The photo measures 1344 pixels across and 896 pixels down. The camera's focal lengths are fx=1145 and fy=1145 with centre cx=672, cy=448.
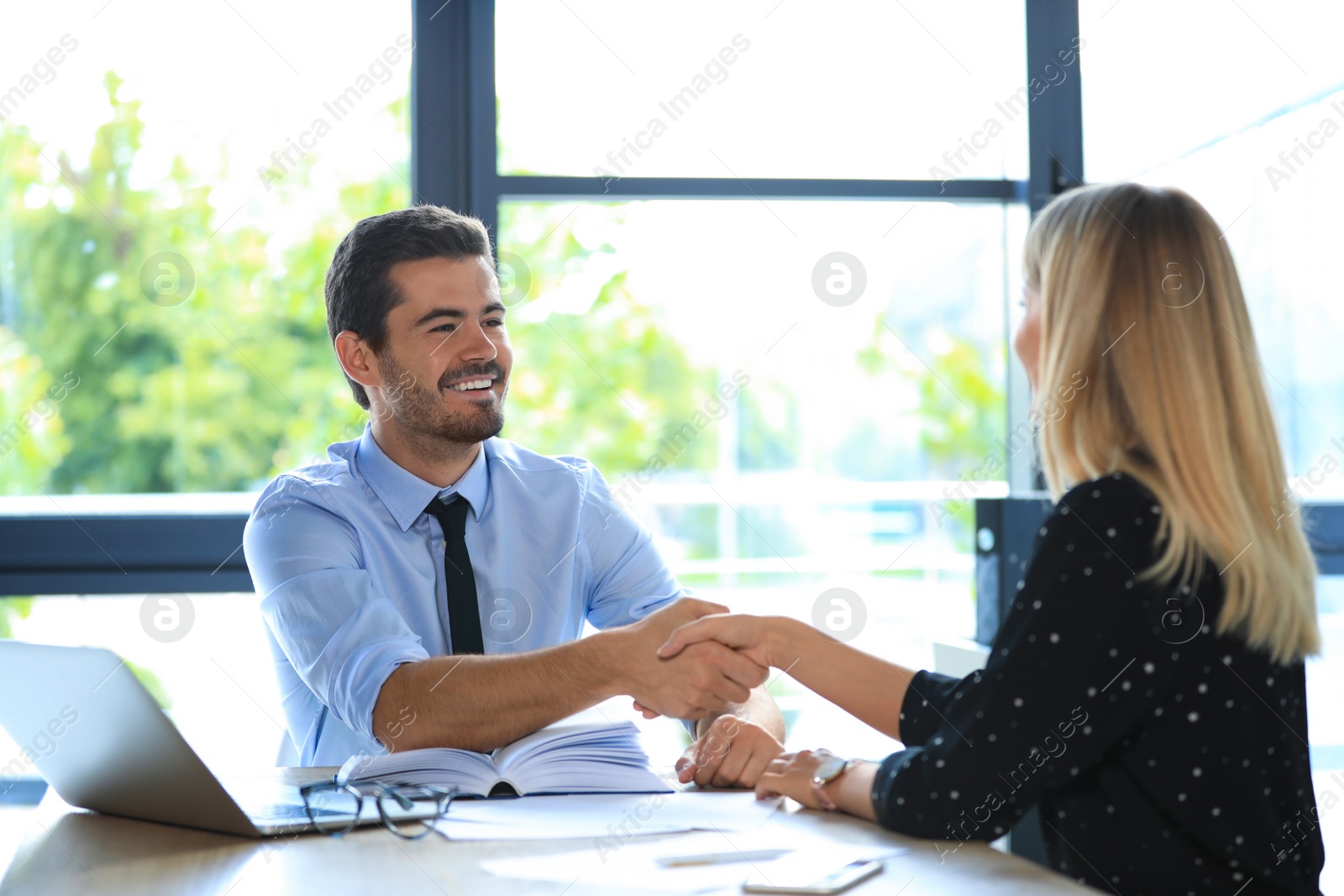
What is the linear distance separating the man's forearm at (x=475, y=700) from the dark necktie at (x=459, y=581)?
253 millimetres

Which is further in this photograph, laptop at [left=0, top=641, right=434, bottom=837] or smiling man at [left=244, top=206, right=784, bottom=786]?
smiling man at [left=244, top=206, right=784, bottom=786]

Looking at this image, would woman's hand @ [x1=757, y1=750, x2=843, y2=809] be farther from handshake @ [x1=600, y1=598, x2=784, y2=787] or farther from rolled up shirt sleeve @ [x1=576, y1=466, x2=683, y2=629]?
rolled up shirt sleeve @ [x1=576, y1=466, x2=683, y2=629]

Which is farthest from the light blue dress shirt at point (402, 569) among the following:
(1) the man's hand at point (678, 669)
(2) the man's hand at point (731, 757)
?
(2) the man's hand at point (731, 757)

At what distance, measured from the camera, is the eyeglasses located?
44.0 inches

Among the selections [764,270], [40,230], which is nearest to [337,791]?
[40,230]

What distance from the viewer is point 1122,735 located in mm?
1042

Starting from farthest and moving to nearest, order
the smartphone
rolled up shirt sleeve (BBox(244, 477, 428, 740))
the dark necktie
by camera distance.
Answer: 1. the dark necktie
2. rolled up shirt sleeve (BBox(244, 477, 428, 740))
3. the smartphone

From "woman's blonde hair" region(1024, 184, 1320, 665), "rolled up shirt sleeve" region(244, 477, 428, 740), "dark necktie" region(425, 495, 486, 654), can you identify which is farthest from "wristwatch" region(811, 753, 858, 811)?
"dark necktie" region(425, 495, 486, 654)

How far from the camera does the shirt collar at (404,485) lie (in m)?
1.85

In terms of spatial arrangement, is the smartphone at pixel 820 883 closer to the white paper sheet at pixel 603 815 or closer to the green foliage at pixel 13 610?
the white paper sheet at pixel 603 815

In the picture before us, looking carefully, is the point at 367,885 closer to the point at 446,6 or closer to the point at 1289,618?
the point at 1289,618

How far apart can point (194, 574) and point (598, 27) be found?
5.42 ft

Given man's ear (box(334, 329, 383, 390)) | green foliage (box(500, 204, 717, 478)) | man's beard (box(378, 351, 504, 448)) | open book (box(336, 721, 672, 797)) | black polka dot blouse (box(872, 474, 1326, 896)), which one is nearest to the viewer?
black polka dot blouse (box(872, 474, 1326, 896))

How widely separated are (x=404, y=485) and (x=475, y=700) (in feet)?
1.70
